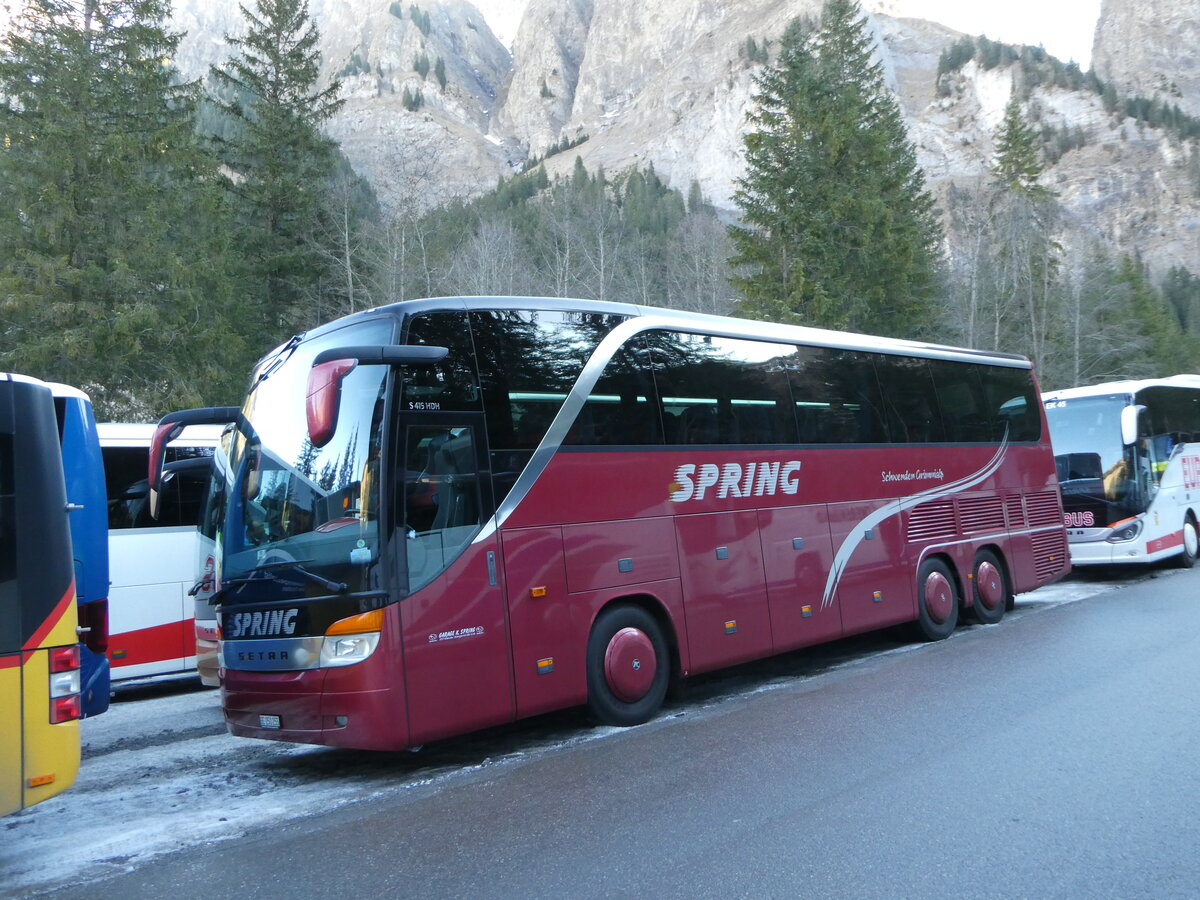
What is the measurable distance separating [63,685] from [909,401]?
379 inches

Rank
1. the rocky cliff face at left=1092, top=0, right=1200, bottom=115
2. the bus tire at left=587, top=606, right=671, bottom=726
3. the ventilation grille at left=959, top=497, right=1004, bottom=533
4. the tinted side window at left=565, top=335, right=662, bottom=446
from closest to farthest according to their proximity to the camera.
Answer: the bus tire at left=587, top=606, right=671, bottom=726, the tinted side window at left=565, top=335, right=662, bottom=446, the ventilation grille at left=959, top=497, right=1004, bottom=533, the rocky cliff face at left=1092, top=0, right=1200, bottom=115

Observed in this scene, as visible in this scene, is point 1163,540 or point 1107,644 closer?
point 1107,644

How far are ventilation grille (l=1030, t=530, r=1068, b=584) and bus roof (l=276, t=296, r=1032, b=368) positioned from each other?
8.37 ft

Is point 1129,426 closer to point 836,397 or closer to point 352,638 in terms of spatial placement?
point 836,397

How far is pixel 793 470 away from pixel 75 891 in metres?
7.22

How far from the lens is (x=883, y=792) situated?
226 inches

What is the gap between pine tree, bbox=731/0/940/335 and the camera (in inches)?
1171

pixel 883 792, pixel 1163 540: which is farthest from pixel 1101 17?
pixel 883 792

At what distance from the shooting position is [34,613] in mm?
5141

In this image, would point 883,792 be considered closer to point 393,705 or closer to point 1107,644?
point 393,705

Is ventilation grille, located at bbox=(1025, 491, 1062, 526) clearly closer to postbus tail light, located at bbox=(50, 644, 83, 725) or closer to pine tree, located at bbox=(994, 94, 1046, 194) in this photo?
postbus tail light, located at bbox=(50, 644, 83, 725)

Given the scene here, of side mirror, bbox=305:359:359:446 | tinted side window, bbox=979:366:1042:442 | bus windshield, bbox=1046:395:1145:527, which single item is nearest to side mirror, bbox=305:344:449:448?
side mirror, bbox=305:359:359:446

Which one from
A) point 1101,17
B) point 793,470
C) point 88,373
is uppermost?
point 1101,17

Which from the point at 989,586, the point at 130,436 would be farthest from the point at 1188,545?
the point at 130,436
